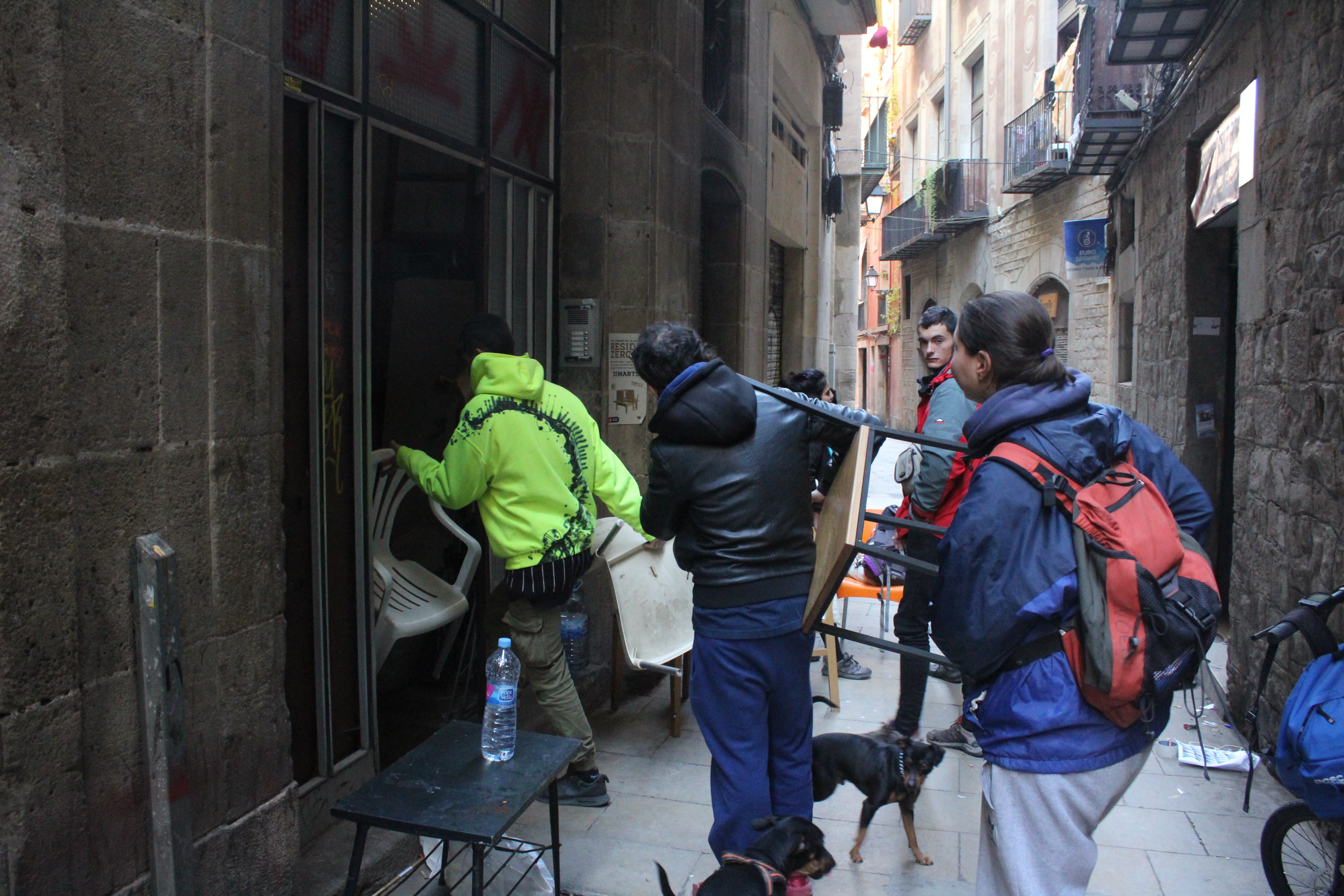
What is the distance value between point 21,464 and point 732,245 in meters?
6.97

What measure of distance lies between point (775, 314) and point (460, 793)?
422 inches

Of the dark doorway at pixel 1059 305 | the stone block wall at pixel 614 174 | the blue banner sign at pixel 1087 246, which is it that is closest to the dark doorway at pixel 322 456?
the stone block wall at pixel 614 174

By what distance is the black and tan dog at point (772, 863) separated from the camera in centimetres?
245

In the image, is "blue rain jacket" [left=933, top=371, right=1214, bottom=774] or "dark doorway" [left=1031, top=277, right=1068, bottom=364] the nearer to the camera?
"blue rain jacket" [left=933, top=371, right=1214, bottom=774]

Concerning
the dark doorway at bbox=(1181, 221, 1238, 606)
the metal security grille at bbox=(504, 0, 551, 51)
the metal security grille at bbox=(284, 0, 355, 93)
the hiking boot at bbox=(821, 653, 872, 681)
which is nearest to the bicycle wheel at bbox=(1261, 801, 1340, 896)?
the hiking boot at bbox=(821, 653, 872, 681)

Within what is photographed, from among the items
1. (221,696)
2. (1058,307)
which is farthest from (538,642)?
(1058,307)

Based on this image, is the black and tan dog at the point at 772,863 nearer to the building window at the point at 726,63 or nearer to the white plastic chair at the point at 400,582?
the white plastic chair at the point at 400,582

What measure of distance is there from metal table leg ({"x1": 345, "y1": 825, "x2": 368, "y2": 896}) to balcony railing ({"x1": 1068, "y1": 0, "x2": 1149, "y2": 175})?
861 cm

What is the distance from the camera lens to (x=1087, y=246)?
1277 centimetres

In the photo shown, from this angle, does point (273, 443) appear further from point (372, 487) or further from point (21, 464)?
point (372, 487)

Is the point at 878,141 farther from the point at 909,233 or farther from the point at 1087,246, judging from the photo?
the point at 1087,246

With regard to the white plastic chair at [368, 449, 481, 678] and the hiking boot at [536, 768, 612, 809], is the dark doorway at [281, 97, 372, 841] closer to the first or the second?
the white plastic chair at [368, 449, 481, 678]

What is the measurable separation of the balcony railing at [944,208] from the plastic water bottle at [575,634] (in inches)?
723

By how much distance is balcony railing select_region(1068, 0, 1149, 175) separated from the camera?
9.41 meters
